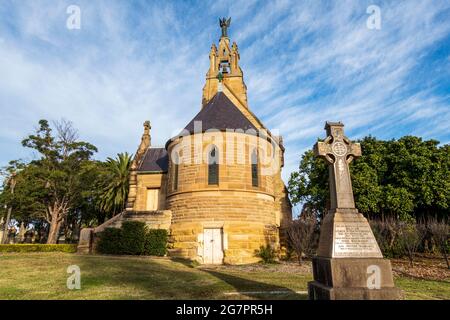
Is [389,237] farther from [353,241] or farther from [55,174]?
[55,174]

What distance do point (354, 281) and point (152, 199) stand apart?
66.6 ft

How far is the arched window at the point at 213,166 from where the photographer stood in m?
17.5

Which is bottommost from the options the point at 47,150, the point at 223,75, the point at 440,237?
the point at 440,237

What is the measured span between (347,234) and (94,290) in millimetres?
6742

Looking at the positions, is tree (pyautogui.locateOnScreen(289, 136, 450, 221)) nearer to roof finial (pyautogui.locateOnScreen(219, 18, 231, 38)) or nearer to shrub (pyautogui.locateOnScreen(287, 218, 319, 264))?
shrub (pyautogui.locateOnScreen(287, 218, 319, 264))

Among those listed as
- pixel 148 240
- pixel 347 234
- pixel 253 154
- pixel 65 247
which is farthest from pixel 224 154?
pixel 65 247

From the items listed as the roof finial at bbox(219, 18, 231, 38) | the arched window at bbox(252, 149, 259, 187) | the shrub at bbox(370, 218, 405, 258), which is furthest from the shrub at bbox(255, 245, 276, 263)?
the roof finial at bbox(219, 18, 231, 38)

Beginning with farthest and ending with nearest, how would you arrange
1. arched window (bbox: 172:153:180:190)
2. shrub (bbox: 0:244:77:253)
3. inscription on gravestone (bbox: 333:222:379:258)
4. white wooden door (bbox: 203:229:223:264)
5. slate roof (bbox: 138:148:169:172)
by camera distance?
slate roof (bbox: 138:148:169:172), shrub (bbox: 0:244:77:253), arched window (bbox: 172:153:180:190), white wooden door (bbox: 203:229:223:264), inscription on gravestone (bbox: 333:222:379:258)

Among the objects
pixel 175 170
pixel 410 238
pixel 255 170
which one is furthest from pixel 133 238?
pixel 410 238

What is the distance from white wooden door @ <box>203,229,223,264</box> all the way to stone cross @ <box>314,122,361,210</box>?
1105cm

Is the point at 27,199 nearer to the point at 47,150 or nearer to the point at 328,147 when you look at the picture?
the point at 47,150

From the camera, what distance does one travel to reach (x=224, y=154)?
17766 millimetres

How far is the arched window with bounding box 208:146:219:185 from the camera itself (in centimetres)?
1752

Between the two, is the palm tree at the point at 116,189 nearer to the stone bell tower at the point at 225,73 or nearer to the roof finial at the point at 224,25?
→ the stone bell tower at the point at 225,73
